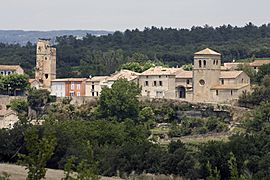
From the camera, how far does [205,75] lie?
69.4 m

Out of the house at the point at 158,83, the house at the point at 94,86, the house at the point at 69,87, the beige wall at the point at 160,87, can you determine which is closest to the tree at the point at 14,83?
the house at the point at 69,87

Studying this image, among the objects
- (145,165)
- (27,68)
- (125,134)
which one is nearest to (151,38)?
(27,68)

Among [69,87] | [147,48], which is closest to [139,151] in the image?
[69,87]

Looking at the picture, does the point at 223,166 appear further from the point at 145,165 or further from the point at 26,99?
the point at 26,99

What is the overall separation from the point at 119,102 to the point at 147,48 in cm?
6971

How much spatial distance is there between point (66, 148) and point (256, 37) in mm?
107184

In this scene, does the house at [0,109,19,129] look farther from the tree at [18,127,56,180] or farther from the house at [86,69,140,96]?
the tree at [18,127,56,180]

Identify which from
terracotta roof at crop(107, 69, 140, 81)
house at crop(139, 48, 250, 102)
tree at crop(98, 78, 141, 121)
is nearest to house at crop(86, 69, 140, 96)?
terracotta roof at crop(107, 69, 140, 81)

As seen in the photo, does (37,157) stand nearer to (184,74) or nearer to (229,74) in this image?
(229,74)

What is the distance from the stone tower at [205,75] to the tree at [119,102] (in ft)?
16.2

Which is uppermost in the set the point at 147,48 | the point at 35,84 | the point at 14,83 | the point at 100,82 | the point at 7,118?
the point at 147,48

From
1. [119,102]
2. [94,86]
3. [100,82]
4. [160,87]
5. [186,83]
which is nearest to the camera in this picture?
[119,102]

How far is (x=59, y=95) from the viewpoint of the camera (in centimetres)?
7738

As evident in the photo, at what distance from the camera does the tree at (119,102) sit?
2630 inches
